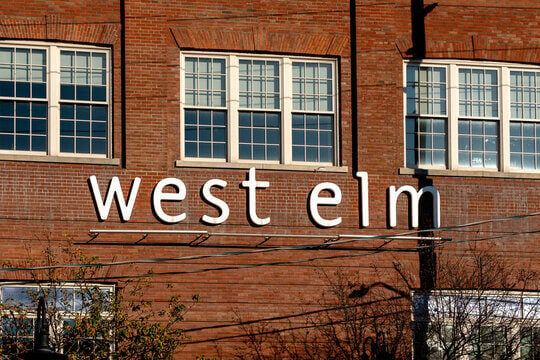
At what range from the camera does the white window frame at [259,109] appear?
2170cm

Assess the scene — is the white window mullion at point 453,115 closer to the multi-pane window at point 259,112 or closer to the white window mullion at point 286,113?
the white window mullion at point 286,113

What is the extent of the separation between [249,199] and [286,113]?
2035 mm

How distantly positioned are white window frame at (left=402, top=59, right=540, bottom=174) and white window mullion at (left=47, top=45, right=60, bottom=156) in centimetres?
727

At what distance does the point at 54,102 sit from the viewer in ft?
69.4

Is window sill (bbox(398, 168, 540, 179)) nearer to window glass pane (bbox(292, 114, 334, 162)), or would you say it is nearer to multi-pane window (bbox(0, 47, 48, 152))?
window glass pane (bbox(292, 114, 334, 162))

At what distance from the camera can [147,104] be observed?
2136cm

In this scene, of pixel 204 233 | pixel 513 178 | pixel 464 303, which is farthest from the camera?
pixel 513 178

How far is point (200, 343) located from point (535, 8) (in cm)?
1045

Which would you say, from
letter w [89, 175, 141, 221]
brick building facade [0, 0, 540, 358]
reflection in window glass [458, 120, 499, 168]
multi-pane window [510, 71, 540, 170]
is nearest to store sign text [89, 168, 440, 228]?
letter w [89, 175, 141, 221]

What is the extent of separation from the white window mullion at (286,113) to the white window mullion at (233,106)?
0.97 meters

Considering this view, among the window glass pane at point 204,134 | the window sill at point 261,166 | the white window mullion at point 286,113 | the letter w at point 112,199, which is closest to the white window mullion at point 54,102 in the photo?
the letter w at point 112,199

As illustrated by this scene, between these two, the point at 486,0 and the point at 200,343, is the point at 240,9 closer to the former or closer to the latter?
the point at 486,0

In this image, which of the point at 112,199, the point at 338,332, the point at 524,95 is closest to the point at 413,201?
the point at 338,332

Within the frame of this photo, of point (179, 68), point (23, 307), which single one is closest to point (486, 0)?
point (179, 68)
